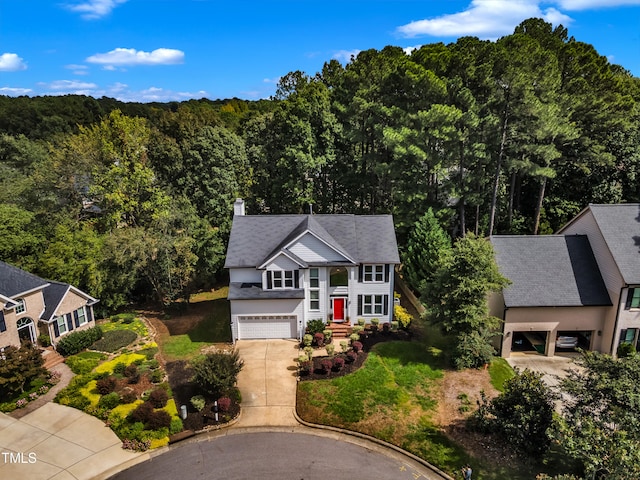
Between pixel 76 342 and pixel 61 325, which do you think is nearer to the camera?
pixel 76 342

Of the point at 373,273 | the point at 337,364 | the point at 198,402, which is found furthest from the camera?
the point at 373,273

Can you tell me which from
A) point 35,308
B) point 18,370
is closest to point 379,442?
point 18,370

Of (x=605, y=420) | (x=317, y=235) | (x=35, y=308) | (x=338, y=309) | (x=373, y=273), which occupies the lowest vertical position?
(x=338, y=309)

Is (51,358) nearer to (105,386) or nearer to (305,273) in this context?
(105,386)

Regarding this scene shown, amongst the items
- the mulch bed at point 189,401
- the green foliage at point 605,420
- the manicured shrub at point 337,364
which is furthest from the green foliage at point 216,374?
the green foliage at point 605,420

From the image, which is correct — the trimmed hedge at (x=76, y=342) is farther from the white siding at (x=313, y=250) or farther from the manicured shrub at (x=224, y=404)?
the white siding at (x=313, y=250)

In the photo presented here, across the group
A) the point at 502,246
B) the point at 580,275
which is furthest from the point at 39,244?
the point at 580,275

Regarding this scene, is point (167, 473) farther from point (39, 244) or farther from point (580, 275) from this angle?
point (580, 275)
